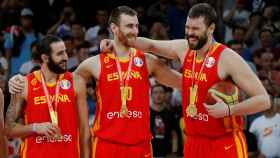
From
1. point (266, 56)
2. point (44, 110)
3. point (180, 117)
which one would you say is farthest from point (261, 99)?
point (266, 56)

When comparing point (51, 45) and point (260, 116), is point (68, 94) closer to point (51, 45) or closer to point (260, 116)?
point (51, 45)

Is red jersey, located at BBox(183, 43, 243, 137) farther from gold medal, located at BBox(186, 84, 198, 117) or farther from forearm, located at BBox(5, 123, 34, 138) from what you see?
forearm, located at BBox(5, 123, 34, 138)

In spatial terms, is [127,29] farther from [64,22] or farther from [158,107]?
[64,22]

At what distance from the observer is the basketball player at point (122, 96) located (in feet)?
28.3

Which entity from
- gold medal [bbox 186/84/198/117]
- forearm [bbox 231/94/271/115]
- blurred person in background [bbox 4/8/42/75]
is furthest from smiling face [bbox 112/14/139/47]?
blurred person in background [bbox 4/8/42/75]

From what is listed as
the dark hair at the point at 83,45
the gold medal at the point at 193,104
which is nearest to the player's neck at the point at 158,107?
the dark hair at the point at 83,45

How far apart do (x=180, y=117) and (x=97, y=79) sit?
3405 millimetres

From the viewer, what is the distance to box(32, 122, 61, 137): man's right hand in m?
8.54

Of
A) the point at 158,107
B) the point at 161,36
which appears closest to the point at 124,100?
the point at 158,107

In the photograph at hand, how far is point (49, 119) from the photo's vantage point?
28.7 feet

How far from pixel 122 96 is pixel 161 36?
18.4 feet

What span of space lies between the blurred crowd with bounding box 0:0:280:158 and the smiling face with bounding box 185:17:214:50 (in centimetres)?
379

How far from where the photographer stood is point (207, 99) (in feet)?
26.8

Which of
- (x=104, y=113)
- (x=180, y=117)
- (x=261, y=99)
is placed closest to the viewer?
(x=261, y=99)
